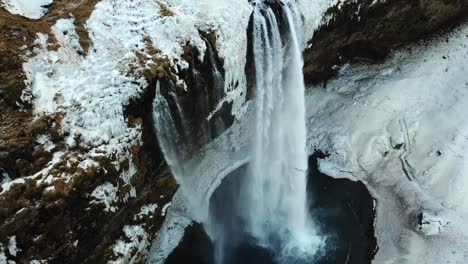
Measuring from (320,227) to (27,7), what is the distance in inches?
415

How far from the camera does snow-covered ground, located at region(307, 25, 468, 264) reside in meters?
13.6

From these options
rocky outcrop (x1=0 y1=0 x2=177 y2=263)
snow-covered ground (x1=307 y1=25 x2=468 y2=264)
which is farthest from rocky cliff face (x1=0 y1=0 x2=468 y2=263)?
snow-covered ground (x1=307 y1=25 x2=468 y2=264)

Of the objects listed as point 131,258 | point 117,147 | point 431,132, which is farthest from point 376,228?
point 117,147

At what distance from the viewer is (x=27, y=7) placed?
11.9m

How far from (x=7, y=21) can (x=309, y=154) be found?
10678 mm

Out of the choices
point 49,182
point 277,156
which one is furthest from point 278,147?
point 49,182

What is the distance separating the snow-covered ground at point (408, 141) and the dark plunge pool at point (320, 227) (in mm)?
386

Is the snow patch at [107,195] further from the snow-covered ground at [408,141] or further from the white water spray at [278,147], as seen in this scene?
the snow-covered ground at [408,141]

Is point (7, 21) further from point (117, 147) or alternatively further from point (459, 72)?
point (459, 72)

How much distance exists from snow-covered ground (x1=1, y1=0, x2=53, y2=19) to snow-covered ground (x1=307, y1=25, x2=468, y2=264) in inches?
393

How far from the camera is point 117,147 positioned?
1050cm

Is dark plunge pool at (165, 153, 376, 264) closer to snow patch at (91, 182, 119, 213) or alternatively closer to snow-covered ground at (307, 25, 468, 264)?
snow-covered ground at (307, 25, 468, 264)

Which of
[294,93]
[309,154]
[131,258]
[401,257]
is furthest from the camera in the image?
[309,154]

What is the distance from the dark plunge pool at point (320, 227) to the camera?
13.2 m
